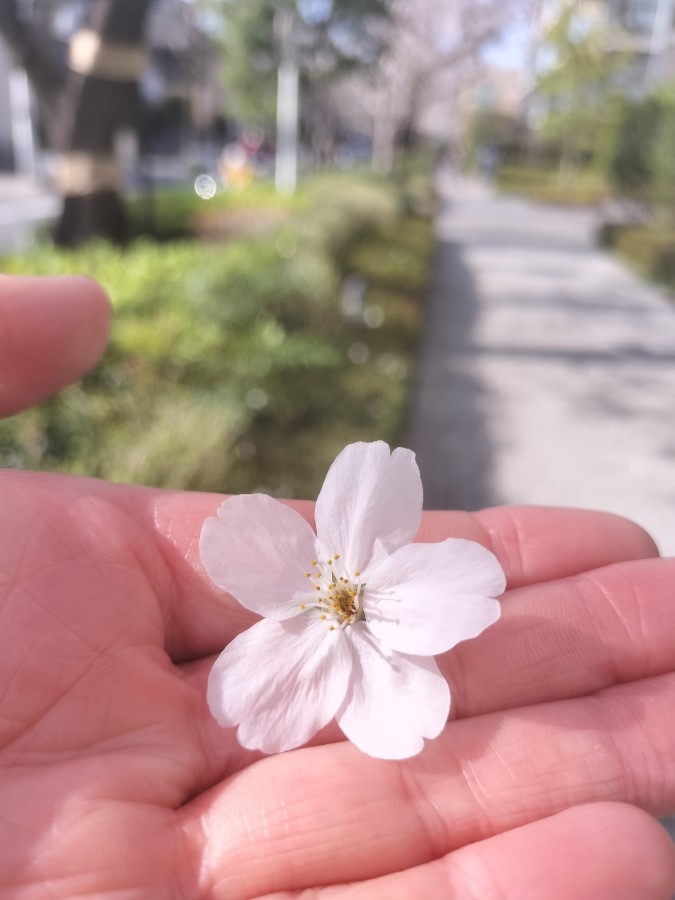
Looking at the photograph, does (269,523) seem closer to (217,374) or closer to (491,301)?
(217,374)

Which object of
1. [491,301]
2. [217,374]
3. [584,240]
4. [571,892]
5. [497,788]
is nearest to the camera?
[571,892]

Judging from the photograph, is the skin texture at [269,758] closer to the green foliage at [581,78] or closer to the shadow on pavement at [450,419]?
the shadow on pavement at [450,419]

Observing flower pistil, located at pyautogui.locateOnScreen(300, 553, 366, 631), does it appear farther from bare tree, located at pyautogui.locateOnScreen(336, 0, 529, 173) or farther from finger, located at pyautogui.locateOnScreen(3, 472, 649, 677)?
bare tree, located at pyautogui.locateOnScreen(336, 0, 529, 173)

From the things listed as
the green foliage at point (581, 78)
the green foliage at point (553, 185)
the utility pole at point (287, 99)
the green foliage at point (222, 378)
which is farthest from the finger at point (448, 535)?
the green foliage at point (581, 78)

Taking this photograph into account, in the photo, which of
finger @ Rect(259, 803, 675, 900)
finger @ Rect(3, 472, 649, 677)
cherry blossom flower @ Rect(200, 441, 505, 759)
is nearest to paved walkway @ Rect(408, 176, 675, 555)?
finger @ Rect(3, 472, 649, 677)

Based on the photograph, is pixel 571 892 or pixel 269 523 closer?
pixel 571 892

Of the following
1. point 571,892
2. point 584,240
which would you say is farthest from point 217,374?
point 584,240
